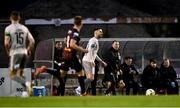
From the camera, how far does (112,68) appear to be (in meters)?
17.5

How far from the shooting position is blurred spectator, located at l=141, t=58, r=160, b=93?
57.4 ft

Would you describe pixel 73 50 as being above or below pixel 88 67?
above

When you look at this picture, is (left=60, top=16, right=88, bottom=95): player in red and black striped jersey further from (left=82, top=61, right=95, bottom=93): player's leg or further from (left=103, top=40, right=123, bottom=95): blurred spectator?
(left=103, top=40, right=123, bottom=95): blurred spectator

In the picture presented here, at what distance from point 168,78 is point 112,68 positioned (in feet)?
5.47

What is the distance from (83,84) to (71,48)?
0.96 m

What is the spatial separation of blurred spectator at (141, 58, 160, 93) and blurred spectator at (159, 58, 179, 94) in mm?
153

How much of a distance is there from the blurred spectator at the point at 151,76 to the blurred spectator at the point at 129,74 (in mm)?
320

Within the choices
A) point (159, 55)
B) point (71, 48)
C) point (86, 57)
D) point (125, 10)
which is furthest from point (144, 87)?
point (125, 10)

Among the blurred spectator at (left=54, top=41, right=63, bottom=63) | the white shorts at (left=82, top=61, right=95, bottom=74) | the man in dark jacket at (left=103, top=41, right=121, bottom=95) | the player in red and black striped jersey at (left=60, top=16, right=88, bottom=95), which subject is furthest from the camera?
the blurred spectator at (left=54, top=41, right=63, bottom=63)

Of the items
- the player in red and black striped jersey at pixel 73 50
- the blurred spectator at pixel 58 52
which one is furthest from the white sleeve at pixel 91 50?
the blurred spectator at pixel 58 52

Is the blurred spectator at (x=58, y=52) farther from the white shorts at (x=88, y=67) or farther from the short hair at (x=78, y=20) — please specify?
the short hair at (x=78, y=20)

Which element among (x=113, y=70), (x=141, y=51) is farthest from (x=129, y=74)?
(x=141, y=51)

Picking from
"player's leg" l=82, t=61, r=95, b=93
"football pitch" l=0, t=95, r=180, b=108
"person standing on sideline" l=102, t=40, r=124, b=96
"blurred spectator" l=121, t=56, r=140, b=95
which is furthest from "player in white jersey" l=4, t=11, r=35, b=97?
"blurred spectator" l=121, t=56, r=140, b=95

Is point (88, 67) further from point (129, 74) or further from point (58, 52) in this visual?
point (129, 74)
